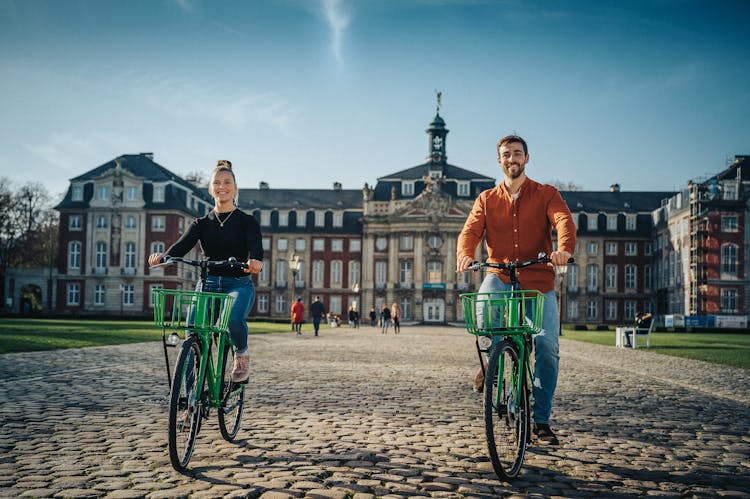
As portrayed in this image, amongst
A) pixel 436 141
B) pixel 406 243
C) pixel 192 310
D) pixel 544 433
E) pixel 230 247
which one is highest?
pixel 436 141

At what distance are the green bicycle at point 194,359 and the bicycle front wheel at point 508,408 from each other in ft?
6.08

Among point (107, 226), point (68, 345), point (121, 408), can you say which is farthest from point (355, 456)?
point (107, 226)

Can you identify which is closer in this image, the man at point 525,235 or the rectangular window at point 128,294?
the man at point 525,235

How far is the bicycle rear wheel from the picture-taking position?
14.4ft

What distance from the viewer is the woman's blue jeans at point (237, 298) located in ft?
17.3

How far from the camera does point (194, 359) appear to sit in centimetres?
470

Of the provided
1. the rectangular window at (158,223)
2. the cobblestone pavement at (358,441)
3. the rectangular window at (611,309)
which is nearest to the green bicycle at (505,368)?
the cobblestone pavement at (358,441)

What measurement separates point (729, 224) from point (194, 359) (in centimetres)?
5561

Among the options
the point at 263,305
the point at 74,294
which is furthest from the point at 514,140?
the point at 263,305

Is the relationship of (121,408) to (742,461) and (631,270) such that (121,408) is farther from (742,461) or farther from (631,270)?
(631,270)

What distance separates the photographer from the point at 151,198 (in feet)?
194

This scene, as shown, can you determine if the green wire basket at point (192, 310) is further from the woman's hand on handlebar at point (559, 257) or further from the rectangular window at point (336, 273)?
the rectangular window at point (336, 273)

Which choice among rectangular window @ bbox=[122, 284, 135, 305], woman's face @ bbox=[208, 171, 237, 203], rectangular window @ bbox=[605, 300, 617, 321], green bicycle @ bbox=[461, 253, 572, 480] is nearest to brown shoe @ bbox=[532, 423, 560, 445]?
green bicycle @ bbox=[461, 253, 572, 480]

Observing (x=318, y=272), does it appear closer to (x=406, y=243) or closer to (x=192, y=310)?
(x=406, y=243)
